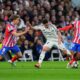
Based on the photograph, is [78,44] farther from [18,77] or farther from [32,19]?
[32,19]

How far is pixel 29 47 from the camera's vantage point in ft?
86.9

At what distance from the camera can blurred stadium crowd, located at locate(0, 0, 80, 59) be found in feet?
87.1

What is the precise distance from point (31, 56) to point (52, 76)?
9289mm

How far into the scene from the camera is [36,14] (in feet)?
93.0

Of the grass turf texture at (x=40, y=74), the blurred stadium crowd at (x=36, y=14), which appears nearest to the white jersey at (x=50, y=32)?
the grass turf texture at (x=40, y=74)

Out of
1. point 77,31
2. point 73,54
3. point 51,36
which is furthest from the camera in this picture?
point 51,36

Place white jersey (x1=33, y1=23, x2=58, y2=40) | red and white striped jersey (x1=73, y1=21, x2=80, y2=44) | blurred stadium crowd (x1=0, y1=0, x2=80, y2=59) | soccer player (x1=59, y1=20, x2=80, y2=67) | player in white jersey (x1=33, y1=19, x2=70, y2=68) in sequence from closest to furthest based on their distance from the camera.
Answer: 1. soccer player (x1=59, y1=20, x2=80, y2=67)
2. red and white striped jersey (x1=73, y1=21, x2=80, y2=44)
3. player in white jersey (x1=33, y1=19, x2=70, y2=68)
4. white jersey (x1=33, y1=23, x2=58, y2=40)
5. blurred stadium crowd (x1=0, y1=0, x2=80, y2=59)

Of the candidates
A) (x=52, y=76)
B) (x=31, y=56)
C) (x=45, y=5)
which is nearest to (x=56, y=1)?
(x=45, y=5)

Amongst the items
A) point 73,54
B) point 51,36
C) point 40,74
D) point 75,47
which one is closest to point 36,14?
point 51,36

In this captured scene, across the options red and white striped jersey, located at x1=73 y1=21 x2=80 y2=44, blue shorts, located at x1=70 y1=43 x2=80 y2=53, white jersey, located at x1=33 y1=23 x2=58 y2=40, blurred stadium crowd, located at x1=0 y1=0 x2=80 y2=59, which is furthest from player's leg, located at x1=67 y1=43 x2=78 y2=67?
blurred stadium crowd, located at x1=0 y1=0 x2=80 y2=59

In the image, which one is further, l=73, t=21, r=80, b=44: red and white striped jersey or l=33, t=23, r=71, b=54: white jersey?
l=33, t=23, r=71, b=54: white jersey

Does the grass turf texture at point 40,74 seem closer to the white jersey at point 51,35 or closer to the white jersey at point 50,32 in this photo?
the white jersey at point 51,35

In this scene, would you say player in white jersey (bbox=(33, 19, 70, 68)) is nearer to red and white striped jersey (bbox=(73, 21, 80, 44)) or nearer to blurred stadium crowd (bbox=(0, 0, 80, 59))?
red and white striped jersey (bbox=(73, 21, 80, 44))

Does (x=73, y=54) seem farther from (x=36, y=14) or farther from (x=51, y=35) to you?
(x=36, y=14)
